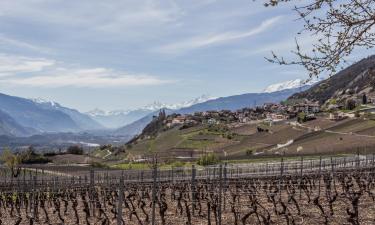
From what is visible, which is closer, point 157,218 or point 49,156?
point 157,218

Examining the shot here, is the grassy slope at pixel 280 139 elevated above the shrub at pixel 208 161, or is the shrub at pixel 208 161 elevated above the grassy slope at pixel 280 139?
the grassy slope at pixel 280 139

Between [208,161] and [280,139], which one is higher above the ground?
[280,139]

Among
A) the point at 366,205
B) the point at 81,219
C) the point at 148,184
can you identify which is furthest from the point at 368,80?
the point at 148,184

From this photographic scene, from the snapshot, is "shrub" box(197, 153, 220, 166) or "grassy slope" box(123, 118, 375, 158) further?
"grassy slope" box(123, 118, 375, 158)

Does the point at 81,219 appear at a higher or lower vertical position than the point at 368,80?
lower

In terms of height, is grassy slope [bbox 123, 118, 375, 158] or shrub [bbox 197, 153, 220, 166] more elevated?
grassy slope [bbox 123, 118, 375, 158]

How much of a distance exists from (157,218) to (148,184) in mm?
14265

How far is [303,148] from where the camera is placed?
90875 mm

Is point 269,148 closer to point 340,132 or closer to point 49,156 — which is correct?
point 340,132

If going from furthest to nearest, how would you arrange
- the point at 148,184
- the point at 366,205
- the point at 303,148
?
the point at 303,148, the point at 148,184, the point at 366,205

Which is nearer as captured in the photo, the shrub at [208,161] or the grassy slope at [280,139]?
the shrub at [208,161]

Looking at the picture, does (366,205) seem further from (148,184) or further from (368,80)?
(148,184)

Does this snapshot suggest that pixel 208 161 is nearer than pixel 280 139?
Yes

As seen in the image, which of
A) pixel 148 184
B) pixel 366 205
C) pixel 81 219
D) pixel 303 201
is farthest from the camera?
pixel 148 184
